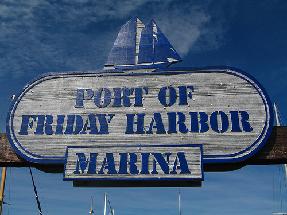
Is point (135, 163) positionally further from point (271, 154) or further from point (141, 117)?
point (271, 154)

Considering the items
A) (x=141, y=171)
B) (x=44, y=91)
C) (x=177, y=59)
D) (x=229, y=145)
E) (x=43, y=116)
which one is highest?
(x=177, y=59)

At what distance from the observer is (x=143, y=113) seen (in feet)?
23.8

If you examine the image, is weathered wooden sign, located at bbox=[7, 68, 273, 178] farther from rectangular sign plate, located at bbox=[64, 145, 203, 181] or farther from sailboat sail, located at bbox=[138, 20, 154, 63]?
sailboat sail, located at bbox=[138, 20, 154, 63]

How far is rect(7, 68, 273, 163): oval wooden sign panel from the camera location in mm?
6918

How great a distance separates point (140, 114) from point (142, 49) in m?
1.28

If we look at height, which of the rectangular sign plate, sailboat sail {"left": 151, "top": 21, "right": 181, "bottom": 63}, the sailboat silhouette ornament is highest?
sailboat sail {"left": 151, "top": 21, "right": 181, "bottom": 63}

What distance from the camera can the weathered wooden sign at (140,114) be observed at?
6898 mm

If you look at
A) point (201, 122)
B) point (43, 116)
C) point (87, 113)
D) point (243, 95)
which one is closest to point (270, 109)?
point (243, 95)

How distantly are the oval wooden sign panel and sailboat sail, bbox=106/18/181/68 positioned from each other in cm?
21

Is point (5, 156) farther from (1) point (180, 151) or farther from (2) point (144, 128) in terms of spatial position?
(1) point (180, 151)

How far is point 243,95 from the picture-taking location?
7215mm

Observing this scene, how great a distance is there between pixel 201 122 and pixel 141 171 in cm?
131

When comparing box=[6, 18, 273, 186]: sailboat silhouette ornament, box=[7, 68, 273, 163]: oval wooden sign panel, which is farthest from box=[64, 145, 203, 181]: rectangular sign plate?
box=[7, 68, 273, 163]: oval wooden sign panel

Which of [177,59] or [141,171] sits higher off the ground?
[177,59]
